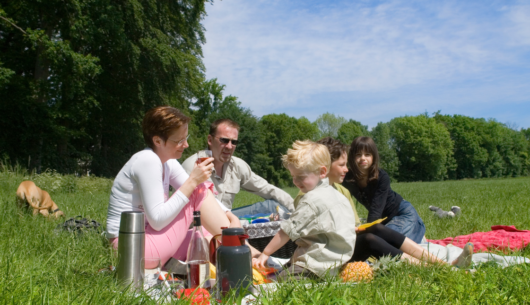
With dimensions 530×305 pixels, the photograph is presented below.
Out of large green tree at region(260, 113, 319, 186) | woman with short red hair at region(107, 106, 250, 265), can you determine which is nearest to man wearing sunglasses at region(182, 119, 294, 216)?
woman with short red hair at region(107, 106, 250, 265)

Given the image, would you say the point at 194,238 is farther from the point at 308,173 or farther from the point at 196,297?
the point at 308,173

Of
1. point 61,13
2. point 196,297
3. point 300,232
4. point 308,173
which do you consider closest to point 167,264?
point 196,297

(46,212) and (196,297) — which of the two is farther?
(46,212)

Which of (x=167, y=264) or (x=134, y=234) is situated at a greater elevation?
(x=134, y=234)

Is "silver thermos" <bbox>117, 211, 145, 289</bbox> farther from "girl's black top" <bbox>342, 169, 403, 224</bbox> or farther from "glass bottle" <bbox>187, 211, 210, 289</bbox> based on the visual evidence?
"girl's black top" <bbox>342, 169, 403, 224</bbox>

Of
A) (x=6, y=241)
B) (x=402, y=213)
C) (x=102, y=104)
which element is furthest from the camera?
(x=102, y=104)

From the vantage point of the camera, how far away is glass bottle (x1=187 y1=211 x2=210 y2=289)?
2.55 metres

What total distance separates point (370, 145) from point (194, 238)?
2.79m

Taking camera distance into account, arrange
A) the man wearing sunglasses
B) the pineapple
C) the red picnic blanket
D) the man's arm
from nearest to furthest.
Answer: the pineapple
the red picnic blanket
the man wearing sunglasses
the man's arm

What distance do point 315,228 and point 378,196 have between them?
68.3 inches

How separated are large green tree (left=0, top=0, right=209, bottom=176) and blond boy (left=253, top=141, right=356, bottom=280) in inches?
628

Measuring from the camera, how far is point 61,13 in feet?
56.2

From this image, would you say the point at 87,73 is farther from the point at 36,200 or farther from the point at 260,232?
the point at 260,232

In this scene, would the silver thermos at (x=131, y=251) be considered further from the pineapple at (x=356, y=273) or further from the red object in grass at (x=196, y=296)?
the pineapple at (x=356, y=273)
